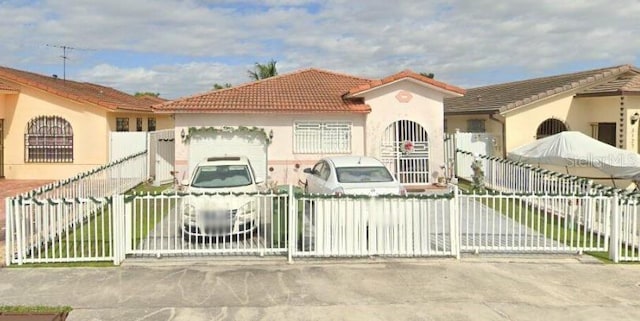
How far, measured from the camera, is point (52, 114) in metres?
19.4

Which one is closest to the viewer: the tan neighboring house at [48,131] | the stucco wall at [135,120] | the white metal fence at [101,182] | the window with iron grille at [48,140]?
the white metal fence at [101,182]

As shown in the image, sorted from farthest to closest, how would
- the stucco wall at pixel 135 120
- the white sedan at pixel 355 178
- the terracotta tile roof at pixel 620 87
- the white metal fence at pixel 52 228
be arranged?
1. the stucco wall at pixel 135 120
2. the terracotta tile roof at pixel 620 87
3. the white sedan at pixel 355 178
4. the white metal fence at pixel 52 228

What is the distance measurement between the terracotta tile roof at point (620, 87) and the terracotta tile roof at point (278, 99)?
833cm

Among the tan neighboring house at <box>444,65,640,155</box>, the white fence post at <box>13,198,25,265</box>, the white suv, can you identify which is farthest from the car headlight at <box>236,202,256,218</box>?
the tan neighboring house at <box>444,65,640,155</box>

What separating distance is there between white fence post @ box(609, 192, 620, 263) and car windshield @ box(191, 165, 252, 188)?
685 centimetres

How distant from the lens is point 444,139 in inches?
753

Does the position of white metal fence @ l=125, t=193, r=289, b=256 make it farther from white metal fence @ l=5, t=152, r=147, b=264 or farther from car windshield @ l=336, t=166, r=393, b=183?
car windshield @ l=336, t=166, r=393, b=183

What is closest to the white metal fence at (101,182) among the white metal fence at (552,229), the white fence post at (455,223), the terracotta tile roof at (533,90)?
the white fence post at (455,223)

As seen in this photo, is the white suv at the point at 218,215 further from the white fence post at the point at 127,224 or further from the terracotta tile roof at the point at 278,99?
the terracotta tile roof at the point at 278,99

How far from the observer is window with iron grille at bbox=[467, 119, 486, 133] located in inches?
842

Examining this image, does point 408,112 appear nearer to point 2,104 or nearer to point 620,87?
point 620,87

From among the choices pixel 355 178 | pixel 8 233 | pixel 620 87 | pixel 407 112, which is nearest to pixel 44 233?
pixel 8 233

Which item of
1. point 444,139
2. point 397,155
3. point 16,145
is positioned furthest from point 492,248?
point 16,145

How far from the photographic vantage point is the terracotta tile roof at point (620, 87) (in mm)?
17531
